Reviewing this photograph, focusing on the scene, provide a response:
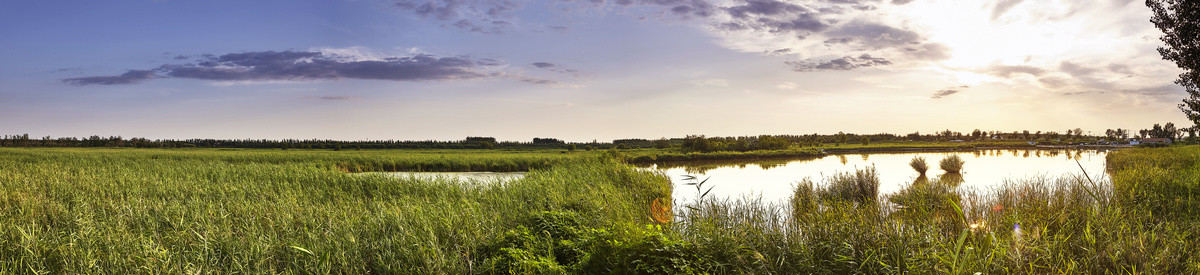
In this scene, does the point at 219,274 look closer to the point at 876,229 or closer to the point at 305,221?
the point at 305,221

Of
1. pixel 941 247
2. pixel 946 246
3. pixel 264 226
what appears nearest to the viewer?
pixel 946 246

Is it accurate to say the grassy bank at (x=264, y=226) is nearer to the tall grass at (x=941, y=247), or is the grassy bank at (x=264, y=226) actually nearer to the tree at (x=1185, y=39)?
the tall grass at (x=941, y=247)

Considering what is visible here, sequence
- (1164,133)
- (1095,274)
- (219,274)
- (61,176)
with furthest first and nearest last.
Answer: (1164,133), (61,176), (219,274), (1095,274)

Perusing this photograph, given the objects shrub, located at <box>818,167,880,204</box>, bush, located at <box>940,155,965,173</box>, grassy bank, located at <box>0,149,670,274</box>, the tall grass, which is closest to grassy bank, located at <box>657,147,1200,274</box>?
the tall grass

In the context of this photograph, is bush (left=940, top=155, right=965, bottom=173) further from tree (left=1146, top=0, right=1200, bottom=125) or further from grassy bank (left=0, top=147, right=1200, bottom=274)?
grassy bank (left=0, top=147, right=1200, bottom=274)

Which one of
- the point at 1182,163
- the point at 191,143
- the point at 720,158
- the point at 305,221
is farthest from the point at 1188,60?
the point at 191,143

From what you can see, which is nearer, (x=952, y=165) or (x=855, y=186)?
(x=855, y=186)

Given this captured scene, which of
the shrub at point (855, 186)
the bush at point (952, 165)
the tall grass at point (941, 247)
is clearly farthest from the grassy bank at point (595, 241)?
the bush at point (952, 165)

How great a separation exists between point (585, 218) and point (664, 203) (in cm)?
468

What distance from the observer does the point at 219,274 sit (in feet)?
19.6

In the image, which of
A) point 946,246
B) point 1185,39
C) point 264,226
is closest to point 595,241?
point 946,246

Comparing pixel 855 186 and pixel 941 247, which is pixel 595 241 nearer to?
pixel 941 247

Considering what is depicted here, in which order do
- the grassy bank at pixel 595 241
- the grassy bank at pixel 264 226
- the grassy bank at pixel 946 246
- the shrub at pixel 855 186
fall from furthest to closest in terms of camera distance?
the shrub at pixel 855 186
the grassy bank at pixel 264 226
the grassy bank at pixel 595 241
the grassy bank at pixel 946 246

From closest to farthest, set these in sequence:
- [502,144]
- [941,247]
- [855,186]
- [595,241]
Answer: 1. [941,247]
2. [595,241]
3. [855,186]
4. [502,144]
